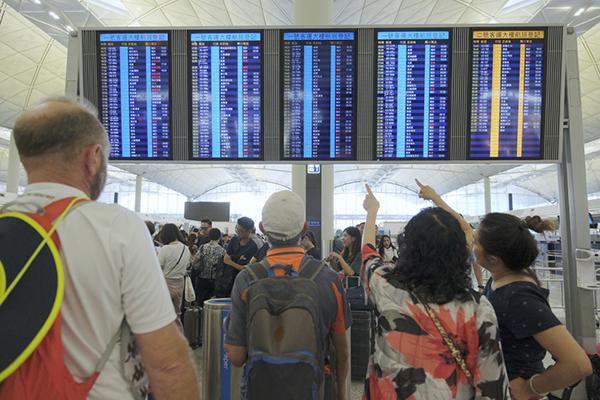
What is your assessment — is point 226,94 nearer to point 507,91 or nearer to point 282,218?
point 282,218

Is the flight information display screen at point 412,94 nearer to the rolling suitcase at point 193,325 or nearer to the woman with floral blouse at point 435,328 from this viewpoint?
the woman with floral blouse at point 435,328

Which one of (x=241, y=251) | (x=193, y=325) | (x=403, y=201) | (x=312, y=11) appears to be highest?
(x=312, y=11)

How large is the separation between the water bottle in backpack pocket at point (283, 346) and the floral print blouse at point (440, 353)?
1.02 feet

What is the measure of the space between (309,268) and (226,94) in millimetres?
2254

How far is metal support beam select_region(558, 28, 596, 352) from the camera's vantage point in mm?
3418

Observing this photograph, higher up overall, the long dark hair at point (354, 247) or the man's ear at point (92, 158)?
the man's ear at point (92, 158)

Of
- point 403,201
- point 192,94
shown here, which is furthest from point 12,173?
point 403,201

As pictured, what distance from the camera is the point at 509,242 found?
185cm

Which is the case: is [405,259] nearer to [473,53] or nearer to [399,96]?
[399,96]

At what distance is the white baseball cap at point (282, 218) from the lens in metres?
1.97

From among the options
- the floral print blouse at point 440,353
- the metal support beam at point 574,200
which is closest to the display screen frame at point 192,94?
the floral print blouse at point 440,353

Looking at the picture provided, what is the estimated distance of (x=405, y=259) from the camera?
5.53ft

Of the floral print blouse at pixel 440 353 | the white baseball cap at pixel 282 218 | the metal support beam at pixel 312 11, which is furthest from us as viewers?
the metal support beam at pixel 312 11

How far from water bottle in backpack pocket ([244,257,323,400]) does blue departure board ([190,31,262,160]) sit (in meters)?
2.10
